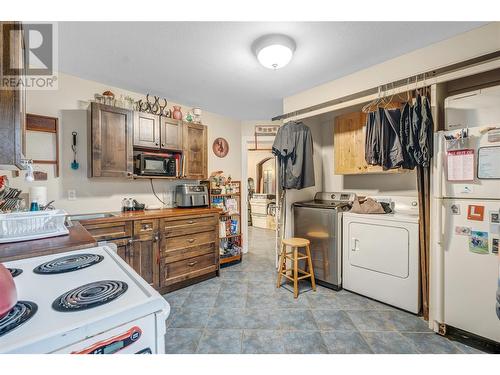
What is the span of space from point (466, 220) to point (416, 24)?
1.55 metres

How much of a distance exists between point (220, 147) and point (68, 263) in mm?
2998

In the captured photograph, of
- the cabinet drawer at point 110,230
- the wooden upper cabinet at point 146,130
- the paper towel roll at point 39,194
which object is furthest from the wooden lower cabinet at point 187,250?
the paper towel roll at point 39,194

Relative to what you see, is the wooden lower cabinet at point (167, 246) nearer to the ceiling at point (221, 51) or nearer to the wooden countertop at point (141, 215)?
the wooden countertop at point (141, 215)

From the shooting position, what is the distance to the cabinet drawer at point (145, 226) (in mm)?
2342

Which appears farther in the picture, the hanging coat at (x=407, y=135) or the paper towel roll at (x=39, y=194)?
the paper towel roll at (x=39, y=194)

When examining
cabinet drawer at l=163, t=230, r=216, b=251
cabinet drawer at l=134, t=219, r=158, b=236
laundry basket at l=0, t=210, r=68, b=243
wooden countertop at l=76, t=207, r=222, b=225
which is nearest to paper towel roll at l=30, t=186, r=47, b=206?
wooden countertop at l=76, t=207, r=222, b=225

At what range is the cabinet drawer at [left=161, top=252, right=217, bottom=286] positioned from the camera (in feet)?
8.31

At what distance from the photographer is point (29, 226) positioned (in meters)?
1.47

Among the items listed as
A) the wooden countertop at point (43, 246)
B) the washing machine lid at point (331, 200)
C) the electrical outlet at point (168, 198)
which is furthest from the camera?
the electrical outlet at point (168, 198)

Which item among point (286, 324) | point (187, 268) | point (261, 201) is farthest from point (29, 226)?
point (261, 201)

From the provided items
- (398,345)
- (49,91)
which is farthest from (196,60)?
(398,345)

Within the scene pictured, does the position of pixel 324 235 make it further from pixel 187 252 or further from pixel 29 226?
pixel 29 226

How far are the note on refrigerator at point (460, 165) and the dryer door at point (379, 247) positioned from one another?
681 mm

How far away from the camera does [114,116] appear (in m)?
2.44
